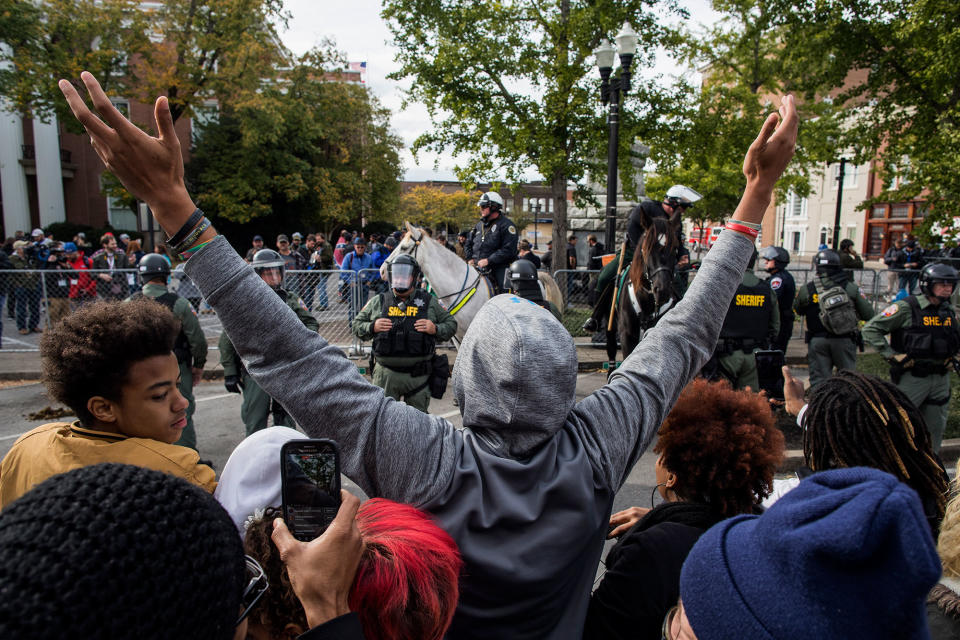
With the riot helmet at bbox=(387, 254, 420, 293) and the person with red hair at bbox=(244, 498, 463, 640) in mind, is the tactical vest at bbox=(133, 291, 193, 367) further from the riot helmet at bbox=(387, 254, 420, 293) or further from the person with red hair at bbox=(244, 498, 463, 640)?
the person with red hair at bbox=(244, 498, 463, 640)

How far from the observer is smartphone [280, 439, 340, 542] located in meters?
1.11

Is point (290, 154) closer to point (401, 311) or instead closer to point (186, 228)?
point (401, 311)

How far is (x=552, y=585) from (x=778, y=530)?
0.61m

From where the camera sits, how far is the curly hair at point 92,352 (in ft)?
7.48

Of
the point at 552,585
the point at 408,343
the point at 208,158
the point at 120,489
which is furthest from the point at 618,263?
the point at 208,158

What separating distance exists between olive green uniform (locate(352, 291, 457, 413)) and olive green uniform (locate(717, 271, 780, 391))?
2.81m

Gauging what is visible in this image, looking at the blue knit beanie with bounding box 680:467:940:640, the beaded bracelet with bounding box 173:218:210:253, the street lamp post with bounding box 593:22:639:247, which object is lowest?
Answer: the blue knit beanie with bounding box 680:467:940:640

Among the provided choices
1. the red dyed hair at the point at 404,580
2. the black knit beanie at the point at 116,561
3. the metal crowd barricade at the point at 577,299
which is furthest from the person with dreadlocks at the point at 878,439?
the metal crowd barricade at the point at 577,299

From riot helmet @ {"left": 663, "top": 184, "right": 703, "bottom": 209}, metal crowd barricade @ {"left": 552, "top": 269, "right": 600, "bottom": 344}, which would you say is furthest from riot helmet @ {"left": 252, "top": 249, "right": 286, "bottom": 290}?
metal crowd barricade @ {"left": 552, "top": 269, "right": 600, "bottom": 344}

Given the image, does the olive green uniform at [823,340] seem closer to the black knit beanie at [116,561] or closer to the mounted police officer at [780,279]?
the mounted police officer at [780,279]

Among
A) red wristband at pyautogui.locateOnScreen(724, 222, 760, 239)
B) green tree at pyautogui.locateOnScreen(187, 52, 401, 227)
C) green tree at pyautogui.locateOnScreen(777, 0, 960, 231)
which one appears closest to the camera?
red wristband at pyautogui.locateOnScreen(724, 222, 760, 239)

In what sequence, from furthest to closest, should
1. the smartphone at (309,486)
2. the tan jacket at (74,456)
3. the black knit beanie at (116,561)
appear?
the tan jacket at (74,456)
the smartphone at (309,486)
the black knit beanie at (116,561)

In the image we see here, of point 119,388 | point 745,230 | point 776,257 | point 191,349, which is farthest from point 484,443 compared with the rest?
point 776,257

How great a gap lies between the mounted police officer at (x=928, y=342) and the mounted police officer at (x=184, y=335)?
20.0ft
